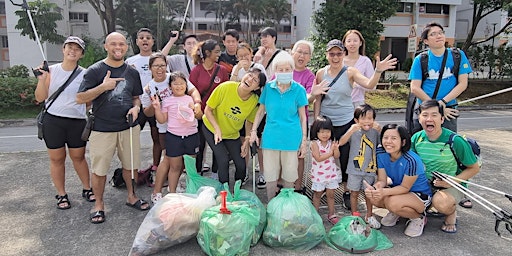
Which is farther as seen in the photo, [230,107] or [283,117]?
[230,107]

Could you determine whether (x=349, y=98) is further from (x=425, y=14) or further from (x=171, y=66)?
(x=425, y=14)

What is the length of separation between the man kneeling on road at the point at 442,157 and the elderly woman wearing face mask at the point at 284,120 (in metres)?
1.11

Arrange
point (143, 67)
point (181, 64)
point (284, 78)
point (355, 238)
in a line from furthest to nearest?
point (181, 64), point (143, 67), point (284, 78), point (355, 238)

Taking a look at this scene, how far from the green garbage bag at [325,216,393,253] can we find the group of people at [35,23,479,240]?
1.14 feet

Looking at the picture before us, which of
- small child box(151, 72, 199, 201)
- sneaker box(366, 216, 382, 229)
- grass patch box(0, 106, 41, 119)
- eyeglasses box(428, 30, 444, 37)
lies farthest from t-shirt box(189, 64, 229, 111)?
grass patch box(0, 106, 41, 119)

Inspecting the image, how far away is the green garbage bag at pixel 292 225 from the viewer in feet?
10.1

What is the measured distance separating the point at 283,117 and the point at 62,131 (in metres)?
2.29

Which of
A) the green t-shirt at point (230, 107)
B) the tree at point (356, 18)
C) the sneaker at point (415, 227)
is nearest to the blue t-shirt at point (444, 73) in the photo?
the sneaker at point (415, 227)

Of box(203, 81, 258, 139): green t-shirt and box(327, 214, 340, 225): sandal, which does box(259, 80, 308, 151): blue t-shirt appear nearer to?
box(203, 81, 258, 139): green t-shirt

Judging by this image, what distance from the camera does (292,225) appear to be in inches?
121

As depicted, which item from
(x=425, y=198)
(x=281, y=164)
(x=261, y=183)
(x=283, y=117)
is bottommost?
(x=261, y=183)

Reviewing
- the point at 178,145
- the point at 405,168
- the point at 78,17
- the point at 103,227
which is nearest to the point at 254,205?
the point at 178,145

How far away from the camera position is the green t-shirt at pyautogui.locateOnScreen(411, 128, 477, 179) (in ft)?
11.0

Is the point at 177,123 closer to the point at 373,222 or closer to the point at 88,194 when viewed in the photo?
the point at 88,194
